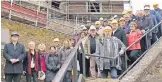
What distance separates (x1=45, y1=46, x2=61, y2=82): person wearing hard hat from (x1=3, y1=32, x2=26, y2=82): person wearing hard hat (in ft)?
2.54

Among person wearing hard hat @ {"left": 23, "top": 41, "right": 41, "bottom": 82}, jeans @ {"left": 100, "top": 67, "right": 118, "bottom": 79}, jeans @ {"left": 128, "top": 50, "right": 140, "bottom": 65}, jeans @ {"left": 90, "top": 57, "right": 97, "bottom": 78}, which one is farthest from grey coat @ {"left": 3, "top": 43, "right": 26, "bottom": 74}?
jeans @ {"left": 128, "top": 50, "right": 140, "bottom": 65}

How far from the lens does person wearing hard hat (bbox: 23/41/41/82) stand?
34.1 feet

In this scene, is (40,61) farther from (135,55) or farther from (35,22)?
(35,22)

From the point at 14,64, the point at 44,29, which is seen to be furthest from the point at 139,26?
the point at 44,29

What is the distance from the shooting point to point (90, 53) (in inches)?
400

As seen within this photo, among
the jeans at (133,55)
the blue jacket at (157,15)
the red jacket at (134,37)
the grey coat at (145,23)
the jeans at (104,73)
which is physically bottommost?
the jeans at (104,73)

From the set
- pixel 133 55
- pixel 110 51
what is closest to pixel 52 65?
pixel 110 51

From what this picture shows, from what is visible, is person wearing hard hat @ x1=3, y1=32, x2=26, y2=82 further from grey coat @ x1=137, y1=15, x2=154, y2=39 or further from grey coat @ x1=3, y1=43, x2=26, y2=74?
grey coat @ x1=137, y1=15, x2=154, y2=39

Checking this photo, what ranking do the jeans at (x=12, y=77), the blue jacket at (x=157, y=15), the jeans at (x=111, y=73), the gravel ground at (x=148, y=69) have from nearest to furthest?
the gravel ground at (x=148, y=69), the jeans at (x=111, y=73), the jeans at (x=12, y=77), the blue jacket at (x=157, y=15)

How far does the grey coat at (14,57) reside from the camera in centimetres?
991

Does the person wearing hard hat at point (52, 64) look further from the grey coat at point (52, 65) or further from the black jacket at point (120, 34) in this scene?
the black jacket at point (120, 34)

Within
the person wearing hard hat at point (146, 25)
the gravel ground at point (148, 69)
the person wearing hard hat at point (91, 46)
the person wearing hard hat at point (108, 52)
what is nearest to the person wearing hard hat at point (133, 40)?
the gravel ground at point (148, 69)

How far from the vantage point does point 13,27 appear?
835 inches

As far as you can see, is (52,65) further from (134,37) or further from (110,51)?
(134,37)
